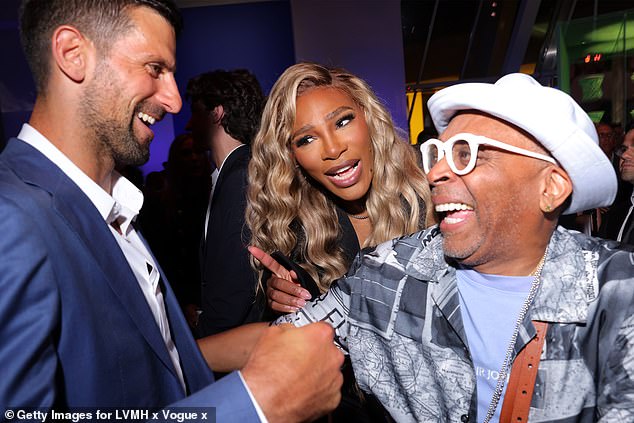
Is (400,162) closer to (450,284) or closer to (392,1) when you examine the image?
(450,284)

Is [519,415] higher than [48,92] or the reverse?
the reverse

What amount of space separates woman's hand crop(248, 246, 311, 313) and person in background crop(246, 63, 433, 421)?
0.62ft

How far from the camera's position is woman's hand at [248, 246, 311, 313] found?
241 cm

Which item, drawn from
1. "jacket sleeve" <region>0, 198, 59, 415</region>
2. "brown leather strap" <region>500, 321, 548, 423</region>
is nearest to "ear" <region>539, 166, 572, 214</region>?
"brown leather strap" <region>500, 321, 548, 423</region>

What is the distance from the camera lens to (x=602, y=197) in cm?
189

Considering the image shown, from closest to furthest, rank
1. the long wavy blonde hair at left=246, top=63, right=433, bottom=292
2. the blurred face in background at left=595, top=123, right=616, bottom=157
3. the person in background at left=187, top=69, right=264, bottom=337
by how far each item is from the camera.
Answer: the person in background at left=187, top=69, right=264, bottom=337, the long wavy blonde hair at left=246, top=63, right=433, bottom=292, the blurred face in background at left=595, top=123, right=616, bottom=157

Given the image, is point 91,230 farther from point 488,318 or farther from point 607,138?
point 607,138

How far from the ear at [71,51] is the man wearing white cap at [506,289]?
1226 mm

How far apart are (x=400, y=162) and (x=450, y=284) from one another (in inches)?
54.5

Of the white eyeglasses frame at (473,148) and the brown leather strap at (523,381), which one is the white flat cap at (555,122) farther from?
the brown leather strap at (523,381)

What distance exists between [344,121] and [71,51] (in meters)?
1.79

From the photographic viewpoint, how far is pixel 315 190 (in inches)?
128

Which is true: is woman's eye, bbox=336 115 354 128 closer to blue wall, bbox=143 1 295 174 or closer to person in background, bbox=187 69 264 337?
person in background, bbox=187 69 264 337

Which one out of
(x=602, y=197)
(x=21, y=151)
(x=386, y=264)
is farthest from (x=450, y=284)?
(x=21, y=151)
